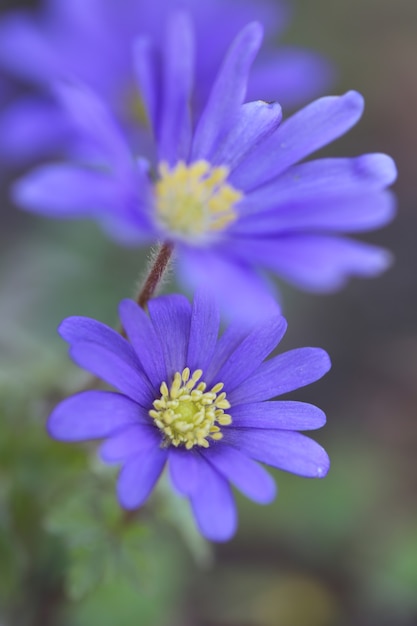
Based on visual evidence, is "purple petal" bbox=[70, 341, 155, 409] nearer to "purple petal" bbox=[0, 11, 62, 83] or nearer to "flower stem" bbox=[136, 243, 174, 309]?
"flower stem" bbox=[136, 243, 174, 309]

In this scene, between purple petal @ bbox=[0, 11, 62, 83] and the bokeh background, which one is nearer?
the bokeh background

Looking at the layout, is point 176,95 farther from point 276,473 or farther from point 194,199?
point 276,473

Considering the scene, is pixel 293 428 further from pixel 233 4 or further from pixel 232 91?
pixel 233 4

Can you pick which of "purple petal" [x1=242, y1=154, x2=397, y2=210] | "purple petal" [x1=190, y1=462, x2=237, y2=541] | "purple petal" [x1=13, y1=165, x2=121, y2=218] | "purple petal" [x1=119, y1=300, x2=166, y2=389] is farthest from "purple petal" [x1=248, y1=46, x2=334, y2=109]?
"purple petal" [x1=190, y1=462, x2=237, y2=541]

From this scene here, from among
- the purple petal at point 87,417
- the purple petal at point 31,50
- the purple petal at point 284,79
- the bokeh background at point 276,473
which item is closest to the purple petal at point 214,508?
the purple petal at point 87,417

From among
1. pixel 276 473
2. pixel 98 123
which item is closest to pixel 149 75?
pixel 98 123

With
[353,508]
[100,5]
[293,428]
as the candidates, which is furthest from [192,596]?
[100,5]
